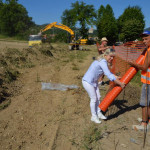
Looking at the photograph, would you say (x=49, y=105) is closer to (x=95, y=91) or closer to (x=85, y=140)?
(x=95, y=91)

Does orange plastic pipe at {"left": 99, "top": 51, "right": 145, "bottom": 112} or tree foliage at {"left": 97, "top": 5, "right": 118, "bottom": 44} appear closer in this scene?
orange plastic pipe at {"left": 99, "top": 51, "right": 145, "bottom": 112}

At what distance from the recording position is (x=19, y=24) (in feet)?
174

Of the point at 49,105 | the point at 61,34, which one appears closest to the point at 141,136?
the point at 49,105

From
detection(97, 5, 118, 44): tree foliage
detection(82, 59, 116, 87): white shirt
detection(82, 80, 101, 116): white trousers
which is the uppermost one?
detection(97, 5, 118, 44): tree foliage

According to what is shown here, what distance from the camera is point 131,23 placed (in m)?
42.8

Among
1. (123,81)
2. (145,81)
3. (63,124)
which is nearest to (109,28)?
(123,81)

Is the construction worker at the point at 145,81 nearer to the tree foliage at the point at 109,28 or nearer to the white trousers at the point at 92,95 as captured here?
the white trousers at the point at 92,95

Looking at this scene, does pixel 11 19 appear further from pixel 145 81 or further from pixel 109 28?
pixel 145 81

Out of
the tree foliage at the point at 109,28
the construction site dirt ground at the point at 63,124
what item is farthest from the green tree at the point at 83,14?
the construction site dirt ground at the point at 63,124

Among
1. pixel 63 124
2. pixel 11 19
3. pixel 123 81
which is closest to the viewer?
pixel 123 81

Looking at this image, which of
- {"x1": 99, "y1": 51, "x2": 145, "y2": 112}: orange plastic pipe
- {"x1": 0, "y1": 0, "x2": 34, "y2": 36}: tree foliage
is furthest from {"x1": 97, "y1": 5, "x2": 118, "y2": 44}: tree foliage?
{"x1": 99, "y1": 51, "x2": 145, "y2": 112}: orange plastic pipe

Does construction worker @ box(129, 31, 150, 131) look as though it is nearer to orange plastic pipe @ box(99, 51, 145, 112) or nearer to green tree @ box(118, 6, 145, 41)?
orange plastic pipe @ box(99, 51, 145, 112)

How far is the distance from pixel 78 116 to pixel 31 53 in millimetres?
8179

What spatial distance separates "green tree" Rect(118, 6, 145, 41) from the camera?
140 ft
